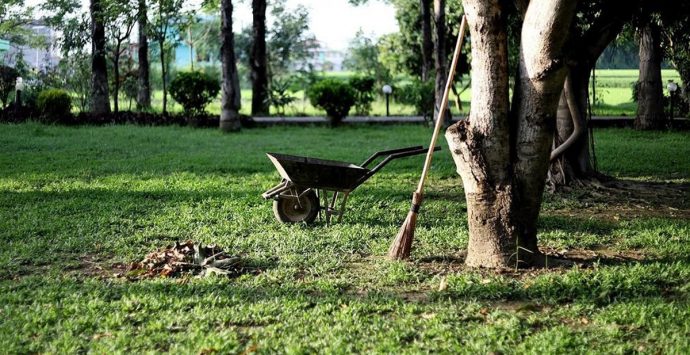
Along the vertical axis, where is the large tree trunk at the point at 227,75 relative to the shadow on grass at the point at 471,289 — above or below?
above

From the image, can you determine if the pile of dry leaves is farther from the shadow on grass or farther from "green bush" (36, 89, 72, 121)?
"green bush" (36, 89, 72, 121)

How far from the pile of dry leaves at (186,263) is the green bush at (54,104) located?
1348cm

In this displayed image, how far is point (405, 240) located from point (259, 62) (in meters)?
16.9

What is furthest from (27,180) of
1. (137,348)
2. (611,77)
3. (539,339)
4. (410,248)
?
(611,77)

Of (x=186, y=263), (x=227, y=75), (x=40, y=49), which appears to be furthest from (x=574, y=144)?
(x=40, y=49)

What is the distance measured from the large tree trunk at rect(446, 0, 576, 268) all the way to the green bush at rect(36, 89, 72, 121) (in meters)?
14.6

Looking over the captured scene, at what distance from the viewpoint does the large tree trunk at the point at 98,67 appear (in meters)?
19.4

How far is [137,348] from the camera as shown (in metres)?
4.37

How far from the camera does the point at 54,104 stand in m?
18.8

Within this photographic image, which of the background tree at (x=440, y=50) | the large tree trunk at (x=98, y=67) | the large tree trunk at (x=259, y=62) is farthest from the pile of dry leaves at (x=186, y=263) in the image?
the large tree trunk at (x=259, y=62)

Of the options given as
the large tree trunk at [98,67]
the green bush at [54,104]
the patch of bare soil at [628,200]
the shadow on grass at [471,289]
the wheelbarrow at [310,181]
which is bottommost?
the shadow on grass at [471,289]

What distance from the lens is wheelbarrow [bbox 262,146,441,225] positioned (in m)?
7.16

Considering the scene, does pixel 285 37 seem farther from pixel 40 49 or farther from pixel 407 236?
pixel 407 236

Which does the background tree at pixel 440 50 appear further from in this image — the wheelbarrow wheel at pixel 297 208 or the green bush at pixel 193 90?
the wheelbarrow wheel at pixel 297 208
